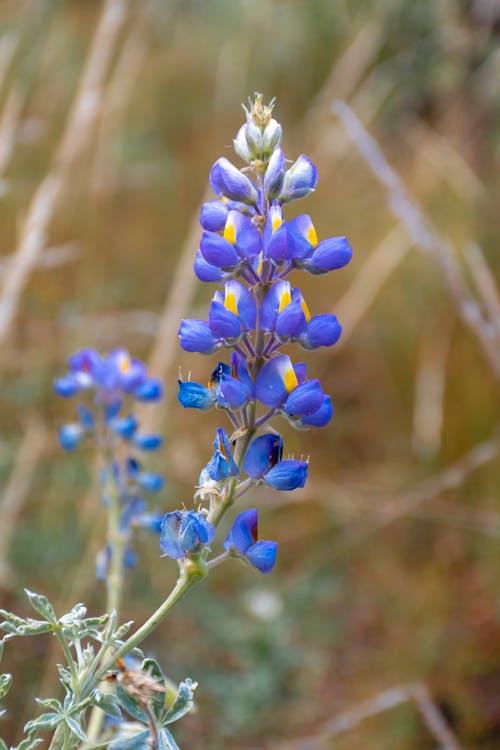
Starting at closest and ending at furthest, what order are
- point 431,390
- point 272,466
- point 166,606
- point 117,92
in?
point 166,606 → point 272,466 → point 117,92 → point 431,390

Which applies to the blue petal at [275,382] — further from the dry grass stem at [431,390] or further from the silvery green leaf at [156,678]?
the dry grass stem at [431,390]

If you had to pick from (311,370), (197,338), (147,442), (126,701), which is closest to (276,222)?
(197,338)

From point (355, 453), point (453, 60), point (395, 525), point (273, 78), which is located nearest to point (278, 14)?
point (273, 78)

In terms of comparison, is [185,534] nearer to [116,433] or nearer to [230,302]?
[230,302]

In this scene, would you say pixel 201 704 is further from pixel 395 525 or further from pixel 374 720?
pixel 395 525

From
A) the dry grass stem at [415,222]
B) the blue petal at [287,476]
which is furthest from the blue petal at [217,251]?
the dry grass stem at [415,222]

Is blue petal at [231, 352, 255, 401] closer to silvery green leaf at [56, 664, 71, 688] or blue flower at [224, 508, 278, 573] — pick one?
blue flower at [224, 508, 278, 573]

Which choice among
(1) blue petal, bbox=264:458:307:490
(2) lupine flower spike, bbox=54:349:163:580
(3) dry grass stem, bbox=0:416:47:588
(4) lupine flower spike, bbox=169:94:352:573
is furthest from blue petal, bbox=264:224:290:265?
(3) dry grass stem, bbox=0:416:47:588
